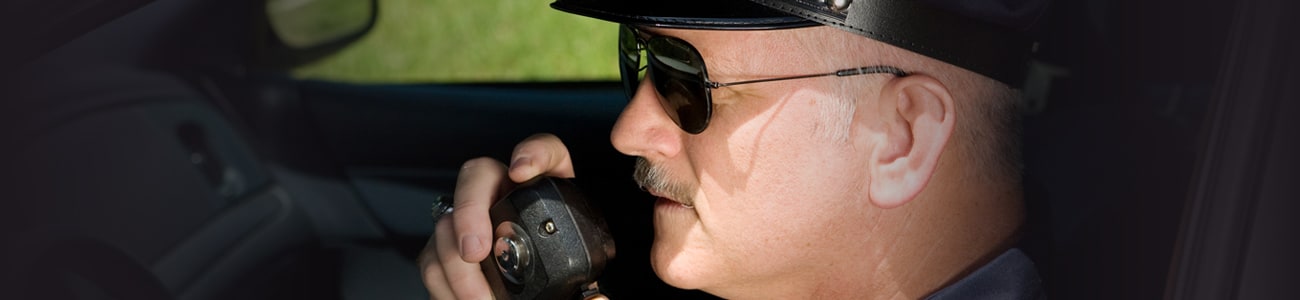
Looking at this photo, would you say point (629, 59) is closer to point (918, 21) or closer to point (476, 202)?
point (476, 202)

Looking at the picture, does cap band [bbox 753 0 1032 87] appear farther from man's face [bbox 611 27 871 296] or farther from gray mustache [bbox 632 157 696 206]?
gray mustache [bbox 632 157 696 206]

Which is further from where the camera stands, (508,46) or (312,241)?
(508,46)

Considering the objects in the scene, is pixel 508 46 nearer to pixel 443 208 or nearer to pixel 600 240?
pixel 443 208

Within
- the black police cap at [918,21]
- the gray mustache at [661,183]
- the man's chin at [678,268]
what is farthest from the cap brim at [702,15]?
the man's chin at [678,268]

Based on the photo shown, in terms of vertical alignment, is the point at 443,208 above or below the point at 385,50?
below

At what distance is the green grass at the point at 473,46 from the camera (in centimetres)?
253

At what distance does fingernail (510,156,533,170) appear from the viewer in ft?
7.14

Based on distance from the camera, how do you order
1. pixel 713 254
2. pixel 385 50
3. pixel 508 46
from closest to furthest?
pixel 713 254, pixel 385 50, pixel 508 46

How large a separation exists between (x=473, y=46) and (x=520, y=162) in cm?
139

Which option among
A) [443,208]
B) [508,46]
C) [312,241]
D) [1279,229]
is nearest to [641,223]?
[443,208]

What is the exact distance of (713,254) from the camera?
73.3 inches

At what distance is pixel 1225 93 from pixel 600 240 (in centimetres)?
104

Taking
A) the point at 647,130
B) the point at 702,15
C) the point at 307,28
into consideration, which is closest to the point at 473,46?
the point at 307,28

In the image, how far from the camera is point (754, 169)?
5.76ft
